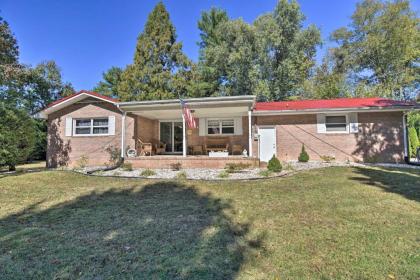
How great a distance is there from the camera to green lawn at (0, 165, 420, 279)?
3.16 metres

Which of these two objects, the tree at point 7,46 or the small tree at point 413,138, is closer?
the tree at point 7,46

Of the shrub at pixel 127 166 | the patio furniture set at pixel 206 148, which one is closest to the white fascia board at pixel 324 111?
the patio furniture set at pixel 206 148

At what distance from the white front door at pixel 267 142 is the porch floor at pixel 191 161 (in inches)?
116

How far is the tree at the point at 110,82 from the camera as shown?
3262 cm

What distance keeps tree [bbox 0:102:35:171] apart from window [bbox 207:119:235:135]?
32.7 feet

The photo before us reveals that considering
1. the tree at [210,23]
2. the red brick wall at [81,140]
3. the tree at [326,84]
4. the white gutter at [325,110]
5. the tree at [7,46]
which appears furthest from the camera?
the tree at [210,23]

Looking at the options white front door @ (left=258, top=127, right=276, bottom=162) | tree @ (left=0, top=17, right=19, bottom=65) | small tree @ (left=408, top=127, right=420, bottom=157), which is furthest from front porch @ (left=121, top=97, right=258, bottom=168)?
small tree @ (left=408, top=127, right=420, bottom=157)

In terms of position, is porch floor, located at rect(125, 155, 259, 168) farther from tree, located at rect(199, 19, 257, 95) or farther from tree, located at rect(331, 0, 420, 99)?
tree, located at rect(331, 0, 420, 99)

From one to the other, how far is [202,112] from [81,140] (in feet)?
24.8

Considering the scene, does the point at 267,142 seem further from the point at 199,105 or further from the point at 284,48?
the point at 284,48

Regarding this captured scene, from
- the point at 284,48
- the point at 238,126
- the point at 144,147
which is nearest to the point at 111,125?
the point at 144,147

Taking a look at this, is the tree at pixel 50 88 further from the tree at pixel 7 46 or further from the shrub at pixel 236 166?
the shrub at pixel 236 166

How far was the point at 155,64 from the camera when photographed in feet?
87.6

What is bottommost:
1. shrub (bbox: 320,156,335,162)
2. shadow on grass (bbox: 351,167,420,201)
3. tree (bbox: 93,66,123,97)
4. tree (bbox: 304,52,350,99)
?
shadow on grass (bbox: 351,167,420,201)
